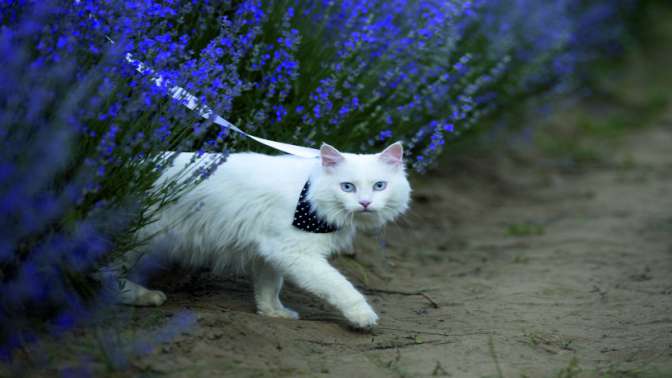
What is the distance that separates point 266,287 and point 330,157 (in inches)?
26.9

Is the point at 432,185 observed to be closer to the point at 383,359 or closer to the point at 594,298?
the point at 594,298

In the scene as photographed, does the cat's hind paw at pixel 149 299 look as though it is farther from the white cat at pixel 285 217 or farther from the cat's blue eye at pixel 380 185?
the cat's blue eye at pixel 380 185

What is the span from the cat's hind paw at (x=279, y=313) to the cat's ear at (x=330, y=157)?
0.71 m

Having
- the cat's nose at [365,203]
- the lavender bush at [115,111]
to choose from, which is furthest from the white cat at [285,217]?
the lavender bush at [115,111]

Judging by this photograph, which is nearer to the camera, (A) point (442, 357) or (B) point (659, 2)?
(A) point (442, 357)

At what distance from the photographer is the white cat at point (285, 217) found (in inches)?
112

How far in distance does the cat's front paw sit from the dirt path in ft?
0.23

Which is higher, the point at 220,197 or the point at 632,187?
the point at 632,187

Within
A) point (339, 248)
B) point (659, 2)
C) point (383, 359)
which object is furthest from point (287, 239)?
point (659, 2)

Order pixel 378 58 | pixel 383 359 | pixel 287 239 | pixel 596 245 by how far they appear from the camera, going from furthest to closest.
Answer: pixel 596 245, pixel 378 58, pixel 287 239, pixel 383 359

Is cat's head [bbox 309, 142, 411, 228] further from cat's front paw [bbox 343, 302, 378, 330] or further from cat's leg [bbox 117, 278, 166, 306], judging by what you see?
cat's leg [bbox 117, 278, 166, 306]

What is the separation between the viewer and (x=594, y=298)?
3510mm

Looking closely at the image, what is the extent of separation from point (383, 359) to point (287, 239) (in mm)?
625

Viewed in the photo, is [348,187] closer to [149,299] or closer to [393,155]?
[393,155]
